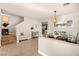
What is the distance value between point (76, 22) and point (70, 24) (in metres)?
0.38

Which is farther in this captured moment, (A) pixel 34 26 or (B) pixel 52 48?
(A) pixel 34 26

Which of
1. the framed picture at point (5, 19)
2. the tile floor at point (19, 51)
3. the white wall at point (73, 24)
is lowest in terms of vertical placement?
the tile floor at point (19, 51)

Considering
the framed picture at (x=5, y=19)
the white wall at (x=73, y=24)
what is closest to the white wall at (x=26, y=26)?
the framed picture at (x=5, y=19)

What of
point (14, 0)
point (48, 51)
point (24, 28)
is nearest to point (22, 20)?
point (24, 28)

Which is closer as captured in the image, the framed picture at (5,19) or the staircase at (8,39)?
the staircase at (8,39)

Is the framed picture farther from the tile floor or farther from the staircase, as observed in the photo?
the tile floor

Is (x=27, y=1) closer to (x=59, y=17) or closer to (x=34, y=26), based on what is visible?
(x=59, y=17)

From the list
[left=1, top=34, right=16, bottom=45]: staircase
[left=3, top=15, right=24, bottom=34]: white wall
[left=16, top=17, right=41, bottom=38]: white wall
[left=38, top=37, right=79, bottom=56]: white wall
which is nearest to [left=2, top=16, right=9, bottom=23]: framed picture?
[left=3, top=15, right=24, bottom=34]: white wall

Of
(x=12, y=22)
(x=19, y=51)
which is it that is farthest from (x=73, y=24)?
(x=12, y=22)

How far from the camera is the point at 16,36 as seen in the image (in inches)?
304

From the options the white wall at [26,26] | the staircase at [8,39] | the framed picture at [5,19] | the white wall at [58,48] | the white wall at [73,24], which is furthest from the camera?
the white wall at [26,26]

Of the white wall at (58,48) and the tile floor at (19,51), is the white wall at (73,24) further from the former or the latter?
the white wall at (58,48)

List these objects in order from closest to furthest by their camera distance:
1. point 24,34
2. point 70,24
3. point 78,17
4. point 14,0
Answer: point 14,0 → point 78,17 → point 70,24 → point 24,34

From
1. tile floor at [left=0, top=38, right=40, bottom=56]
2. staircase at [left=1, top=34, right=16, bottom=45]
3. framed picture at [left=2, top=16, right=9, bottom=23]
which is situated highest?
framed picture at [left=2, top=16, right=9, bottom=23]
